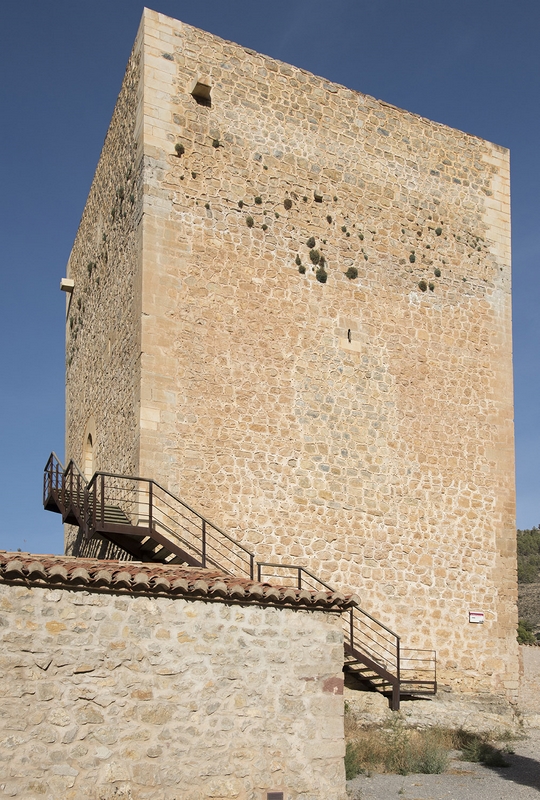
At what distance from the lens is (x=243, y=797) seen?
855cm

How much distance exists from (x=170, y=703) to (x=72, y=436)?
1117 centimetres

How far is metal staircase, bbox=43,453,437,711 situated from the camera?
1238cm

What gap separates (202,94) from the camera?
1461 centimetres

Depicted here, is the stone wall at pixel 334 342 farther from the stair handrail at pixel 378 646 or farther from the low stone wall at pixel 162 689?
the low stone wall at pixel 162 689

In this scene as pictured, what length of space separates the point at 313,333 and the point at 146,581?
7.36m

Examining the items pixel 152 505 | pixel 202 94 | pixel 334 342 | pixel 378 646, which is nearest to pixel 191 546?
pixel 152 505

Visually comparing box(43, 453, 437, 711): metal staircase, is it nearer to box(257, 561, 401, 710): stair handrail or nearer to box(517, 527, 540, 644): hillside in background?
box(257, 561, 401, 710): stair handrail

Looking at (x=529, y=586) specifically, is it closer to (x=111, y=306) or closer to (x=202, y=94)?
(x=111, y=306)

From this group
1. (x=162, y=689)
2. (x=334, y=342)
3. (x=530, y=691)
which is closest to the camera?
(x=162, y=689)

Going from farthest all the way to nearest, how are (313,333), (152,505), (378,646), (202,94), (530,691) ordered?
(530,691) < (313,333) < (202,94) < (378,646) < (152,505)

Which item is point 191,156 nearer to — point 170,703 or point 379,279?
point 379,279

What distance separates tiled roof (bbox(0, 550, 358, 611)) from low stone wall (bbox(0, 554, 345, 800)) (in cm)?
2

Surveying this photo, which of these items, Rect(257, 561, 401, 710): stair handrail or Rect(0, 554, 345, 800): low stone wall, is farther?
Rect(257, 561, 401, 710): stair handrail

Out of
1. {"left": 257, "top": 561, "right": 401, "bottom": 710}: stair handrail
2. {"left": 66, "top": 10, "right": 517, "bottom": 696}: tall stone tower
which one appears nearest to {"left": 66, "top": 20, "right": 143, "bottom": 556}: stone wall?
{"left": 66, "top": 10, "right": 517, "bottom": 696}: tall stone tower
